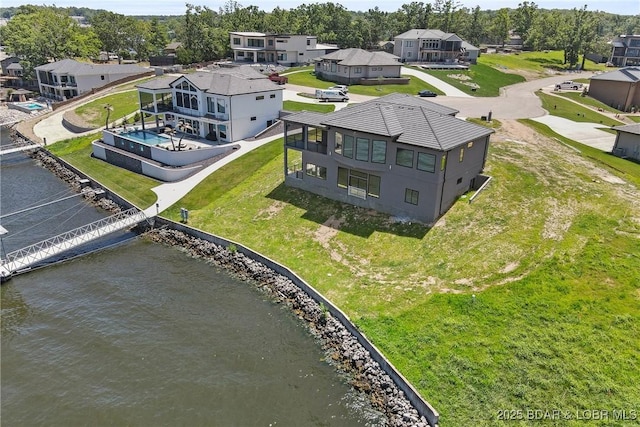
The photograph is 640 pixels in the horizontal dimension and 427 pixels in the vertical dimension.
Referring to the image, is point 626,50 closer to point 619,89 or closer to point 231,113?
point 619,89

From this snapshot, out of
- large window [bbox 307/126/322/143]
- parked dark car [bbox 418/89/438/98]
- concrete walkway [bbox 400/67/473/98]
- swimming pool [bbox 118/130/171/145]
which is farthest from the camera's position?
concrete walkway [bbox 400/67/473/98]

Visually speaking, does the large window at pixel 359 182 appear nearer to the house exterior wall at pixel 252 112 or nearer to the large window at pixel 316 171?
the large window at pixel 316 171

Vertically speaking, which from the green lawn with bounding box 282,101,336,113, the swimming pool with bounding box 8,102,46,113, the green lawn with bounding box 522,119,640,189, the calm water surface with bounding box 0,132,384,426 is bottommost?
the calm water surface with bounding box 0,132,384,426

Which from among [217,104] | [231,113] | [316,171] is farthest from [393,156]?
[217,104]

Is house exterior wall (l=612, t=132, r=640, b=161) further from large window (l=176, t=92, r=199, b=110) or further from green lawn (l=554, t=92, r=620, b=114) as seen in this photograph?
large window (l=176, t=92, r=199, b=110)

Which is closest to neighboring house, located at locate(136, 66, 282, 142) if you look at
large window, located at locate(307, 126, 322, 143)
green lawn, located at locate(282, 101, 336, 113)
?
green lawn, located at locate(282, 101, 336, 113)

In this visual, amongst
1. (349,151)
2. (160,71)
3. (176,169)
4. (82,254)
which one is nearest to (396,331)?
(349,151)

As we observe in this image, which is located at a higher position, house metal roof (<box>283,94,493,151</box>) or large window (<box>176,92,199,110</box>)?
house metal roof (<box>283,94,493,151</box>)
